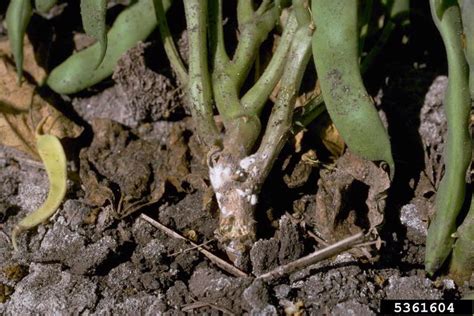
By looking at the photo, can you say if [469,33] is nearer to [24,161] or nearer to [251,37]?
[251,37]

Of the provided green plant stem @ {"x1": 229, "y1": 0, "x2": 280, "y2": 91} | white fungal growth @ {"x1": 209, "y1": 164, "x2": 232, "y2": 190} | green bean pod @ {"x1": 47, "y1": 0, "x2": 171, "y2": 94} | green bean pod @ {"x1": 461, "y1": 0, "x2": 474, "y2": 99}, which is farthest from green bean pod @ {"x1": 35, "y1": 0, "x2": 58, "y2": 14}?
green bean pod @ {"x1": 461, "y1": 0, "x2": 474, "y2": 99}

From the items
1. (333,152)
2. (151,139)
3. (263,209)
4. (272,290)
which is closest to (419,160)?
(333,152)

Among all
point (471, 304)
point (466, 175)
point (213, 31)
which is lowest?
point (471, 304)

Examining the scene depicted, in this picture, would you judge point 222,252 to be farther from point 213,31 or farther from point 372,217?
point 213,31

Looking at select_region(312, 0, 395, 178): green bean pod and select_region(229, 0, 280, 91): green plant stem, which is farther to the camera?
select_region(229, 0, 280, 91): green plant stem

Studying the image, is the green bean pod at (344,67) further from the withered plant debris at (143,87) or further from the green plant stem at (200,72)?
the withered plant debris at (143,87)

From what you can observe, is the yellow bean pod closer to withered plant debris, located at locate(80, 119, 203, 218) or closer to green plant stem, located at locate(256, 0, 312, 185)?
withered plant debris, located at locate(80, 119, 203, 218)
